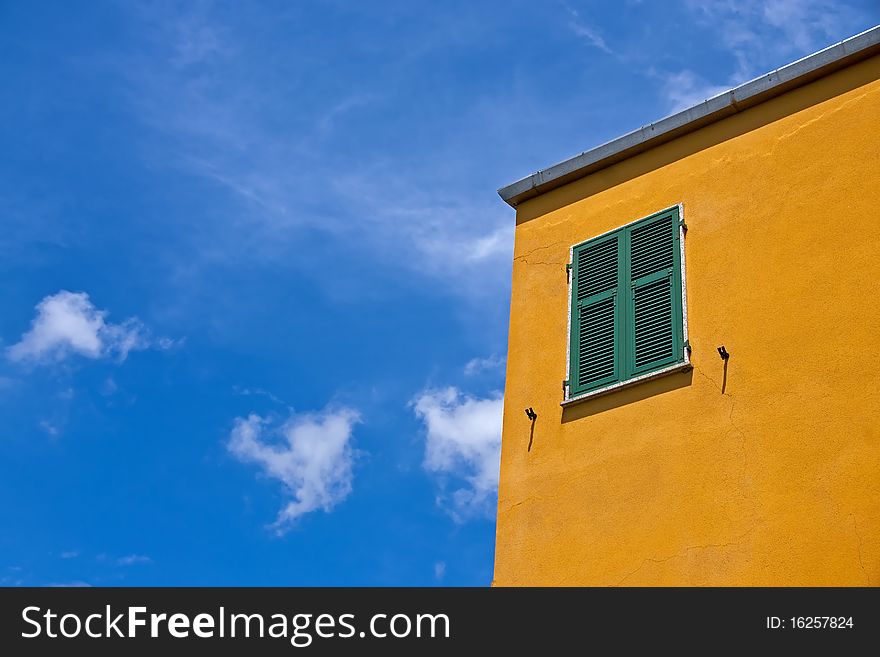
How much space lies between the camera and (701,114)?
1064 cm

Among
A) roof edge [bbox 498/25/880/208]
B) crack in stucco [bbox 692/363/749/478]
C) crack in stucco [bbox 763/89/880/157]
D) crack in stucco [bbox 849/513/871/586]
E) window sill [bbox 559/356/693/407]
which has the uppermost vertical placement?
roof edge [bbox 498/25/880/208]

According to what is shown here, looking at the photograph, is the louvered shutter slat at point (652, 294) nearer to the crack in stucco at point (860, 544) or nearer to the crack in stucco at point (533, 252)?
the crack in stucco at point (533, 252)

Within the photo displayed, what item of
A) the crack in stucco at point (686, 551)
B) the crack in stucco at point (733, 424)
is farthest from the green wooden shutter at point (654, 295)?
the crack in stucco at point (686, 551)

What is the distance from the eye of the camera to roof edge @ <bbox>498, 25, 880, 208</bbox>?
32.6ft

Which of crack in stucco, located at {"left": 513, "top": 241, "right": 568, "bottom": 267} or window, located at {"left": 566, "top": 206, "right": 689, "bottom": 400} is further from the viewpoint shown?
crack in stucco, located at {"left": 513, "top": 241, "right": 568, "bottom": 267}

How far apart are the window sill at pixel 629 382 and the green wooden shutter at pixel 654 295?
3.3 inches

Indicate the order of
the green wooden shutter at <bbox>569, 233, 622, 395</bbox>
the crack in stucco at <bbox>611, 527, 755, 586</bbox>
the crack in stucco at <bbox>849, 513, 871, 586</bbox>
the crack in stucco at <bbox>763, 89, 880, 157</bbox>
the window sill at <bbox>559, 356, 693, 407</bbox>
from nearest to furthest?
1. the crack in stucco at <bbox>849, 513, 871, 586</bbox>
2. the crack in stucco at <bbox>611, 527, 755, 586</bbox>
3. the window sill at <bbox>559, 356, 693, 407</bbox>
4. the crack in stucco at <bbox>763, 89, 880, 157</bbox>
5. the green wooden shutter at <bbox>569, 233, 622, 395</bbox>

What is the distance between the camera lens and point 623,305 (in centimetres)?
1009

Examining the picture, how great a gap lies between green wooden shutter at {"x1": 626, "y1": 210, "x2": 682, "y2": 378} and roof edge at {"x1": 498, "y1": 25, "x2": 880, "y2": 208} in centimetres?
90

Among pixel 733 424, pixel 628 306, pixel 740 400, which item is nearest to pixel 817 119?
pixel 628 306

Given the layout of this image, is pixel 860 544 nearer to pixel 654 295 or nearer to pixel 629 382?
pixel 629 382

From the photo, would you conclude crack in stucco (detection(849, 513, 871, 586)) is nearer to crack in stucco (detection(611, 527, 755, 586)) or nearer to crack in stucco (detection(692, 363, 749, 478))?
crack in stucco (detection(611, 527, 755, 586))

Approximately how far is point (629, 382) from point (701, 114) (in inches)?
102

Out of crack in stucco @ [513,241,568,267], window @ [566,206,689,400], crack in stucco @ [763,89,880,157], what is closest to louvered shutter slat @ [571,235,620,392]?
window @ [566,206,689,400]
